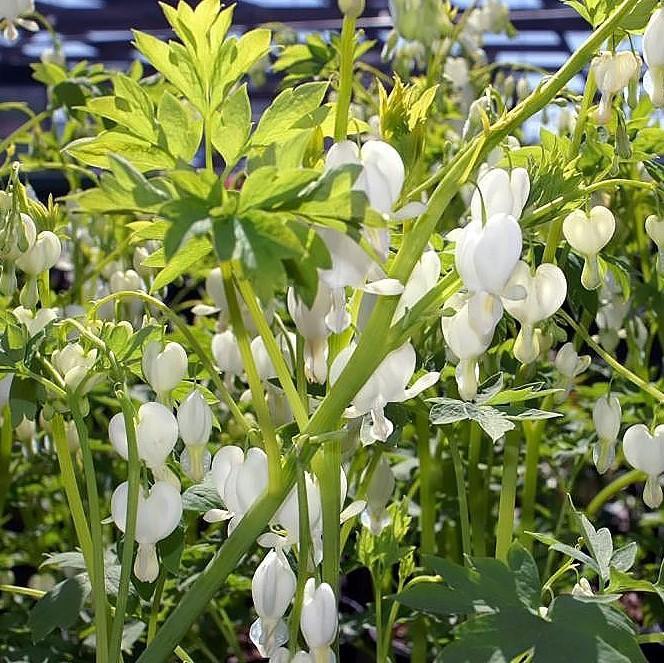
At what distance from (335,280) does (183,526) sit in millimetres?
334

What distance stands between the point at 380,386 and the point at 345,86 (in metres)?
0.21

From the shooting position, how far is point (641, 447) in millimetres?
982

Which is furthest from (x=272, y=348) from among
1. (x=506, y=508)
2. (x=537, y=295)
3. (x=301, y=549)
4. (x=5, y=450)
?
(x=5, y=450)

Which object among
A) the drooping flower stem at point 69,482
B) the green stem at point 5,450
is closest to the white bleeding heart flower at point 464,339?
the drooping flower stem at point 69,482

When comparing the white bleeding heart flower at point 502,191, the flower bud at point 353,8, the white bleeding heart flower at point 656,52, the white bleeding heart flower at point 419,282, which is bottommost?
the white bleeding heart flower at point 419,282

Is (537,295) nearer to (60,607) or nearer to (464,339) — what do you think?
(464,339)

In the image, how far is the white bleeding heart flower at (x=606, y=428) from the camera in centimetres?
99

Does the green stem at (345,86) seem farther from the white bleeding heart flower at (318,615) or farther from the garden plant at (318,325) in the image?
the white bleeding heart flower at (318,615)

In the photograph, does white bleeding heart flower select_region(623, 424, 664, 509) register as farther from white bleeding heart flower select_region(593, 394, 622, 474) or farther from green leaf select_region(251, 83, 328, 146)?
green leaf select_region(251, 83, 328, 146)

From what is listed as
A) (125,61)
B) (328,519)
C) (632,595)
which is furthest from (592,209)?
(125,61)

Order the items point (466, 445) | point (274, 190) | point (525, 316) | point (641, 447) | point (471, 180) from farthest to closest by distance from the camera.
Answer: point (466, 445) < point (641, 447) < point (525, 316) < point (471, 180) < point (274, 190)

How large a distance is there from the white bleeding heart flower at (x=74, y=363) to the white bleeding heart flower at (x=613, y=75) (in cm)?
45

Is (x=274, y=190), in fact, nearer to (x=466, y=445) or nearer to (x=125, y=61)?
(x=466, y=445)

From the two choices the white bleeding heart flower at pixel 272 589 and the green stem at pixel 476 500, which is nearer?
the white bleeding heart flower at pixel 272 589
